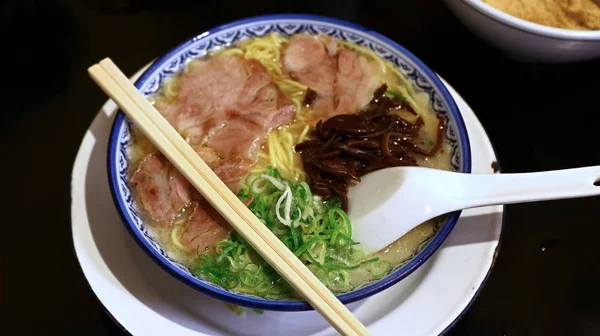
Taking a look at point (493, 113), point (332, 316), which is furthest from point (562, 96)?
point (332, 316)

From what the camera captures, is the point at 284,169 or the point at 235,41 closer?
the point at 284,169

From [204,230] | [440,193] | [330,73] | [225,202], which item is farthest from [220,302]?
[330,73]

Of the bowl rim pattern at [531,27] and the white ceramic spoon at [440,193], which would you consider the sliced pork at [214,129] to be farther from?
the bowl rim pattern at [531,27]

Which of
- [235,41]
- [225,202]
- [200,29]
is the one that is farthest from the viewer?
[200,29]

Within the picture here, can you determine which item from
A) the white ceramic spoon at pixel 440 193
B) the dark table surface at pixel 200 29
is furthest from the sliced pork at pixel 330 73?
the dark table surface at pixel 200 29

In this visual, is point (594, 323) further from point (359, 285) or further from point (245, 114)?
point (245, 114)

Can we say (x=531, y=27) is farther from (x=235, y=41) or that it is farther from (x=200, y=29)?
(x=200, y=29)

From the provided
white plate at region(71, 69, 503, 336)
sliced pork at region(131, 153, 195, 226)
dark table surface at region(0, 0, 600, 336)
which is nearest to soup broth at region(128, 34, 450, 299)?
sliced pork at region(131, 153, 195, 226)
